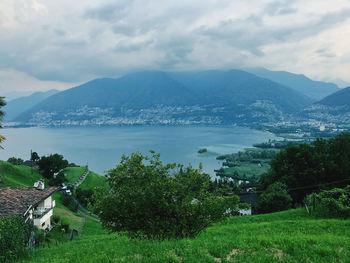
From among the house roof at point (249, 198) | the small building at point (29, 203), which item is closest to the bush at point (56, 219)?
the small building at point (29, 203)

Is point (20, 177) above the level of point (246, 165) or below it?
above

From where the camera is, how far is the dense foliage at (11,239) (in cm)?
892

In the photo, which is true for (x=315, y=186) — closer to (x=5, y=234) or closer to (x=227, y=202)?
(x=227, y=202)

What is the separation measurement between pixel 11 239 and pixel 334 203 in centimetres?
1797

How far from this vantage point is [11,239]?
9375 millimetres

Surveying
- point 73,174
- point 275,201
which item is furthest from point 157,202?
point 73,174

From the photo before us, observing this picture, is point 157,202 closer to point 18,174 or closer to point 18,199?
point 18,199

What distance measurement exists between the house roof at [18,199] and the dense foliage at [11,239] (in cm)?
1162

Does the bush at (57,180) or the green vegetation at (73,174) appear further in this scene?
the green vegetation at (73,174)

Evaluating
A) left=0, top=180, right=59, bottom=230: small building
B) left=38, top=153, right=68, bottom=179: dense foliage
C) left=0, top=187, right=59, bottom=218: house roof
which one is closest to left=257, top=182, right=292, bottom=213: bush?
left=0, top=180, right=59, bottom=230: small building

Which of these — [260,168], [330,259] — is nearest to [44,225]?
[330,259]

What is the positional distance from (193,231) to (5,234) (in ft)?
22.9

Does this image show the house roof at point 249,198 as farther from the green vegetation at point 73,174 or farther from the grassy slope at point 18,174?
the grassy slope at point 18,174

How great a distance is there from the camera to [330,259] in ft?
22.3
